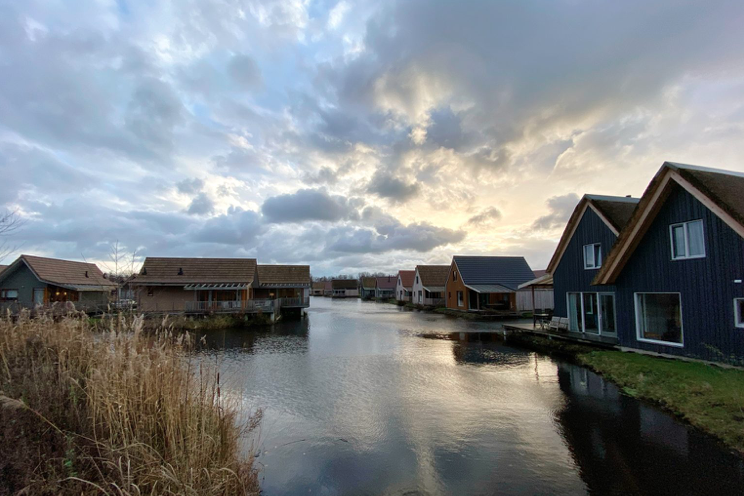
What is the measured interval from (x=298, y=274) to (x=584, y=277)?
26963mm

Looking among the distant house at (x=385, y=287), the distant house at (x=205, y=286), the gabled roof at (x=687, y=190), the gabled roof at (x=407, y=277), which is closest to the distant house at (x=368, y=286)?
the distant house at (x=385, y=287)

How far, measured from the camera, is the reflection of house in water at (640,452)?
5.00 metres

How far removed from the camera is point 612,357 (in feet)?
39.2

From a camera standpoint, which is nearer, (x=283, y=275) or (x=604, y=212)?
(x=604, y=212)

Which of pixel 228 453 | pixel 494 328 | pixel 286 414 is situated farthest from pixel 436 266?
Result: pixel 228 453

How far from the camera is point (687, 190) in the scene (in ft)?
34.8

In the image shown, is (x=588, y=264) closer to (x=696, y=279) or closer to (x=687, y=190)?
(x=696, y=279)

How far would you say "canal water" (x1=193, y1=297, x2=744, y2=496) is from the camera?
17.0ft

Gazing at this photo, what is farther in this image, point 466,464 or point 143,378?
point 466,464

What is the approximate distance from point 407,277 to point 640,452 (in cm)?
5456

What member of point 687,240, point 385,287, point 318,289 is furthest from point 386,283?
point 687,240

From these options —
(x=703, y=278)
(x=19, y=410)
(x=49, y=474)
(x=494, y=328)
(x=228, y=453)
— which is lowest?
(x=494, y=328)

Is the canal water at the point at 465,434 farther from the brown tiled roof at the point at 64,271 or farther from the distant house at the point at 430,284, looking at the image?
the distant house at the point at 430,284

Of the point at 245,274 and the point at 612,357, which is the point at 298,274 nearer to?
the point at 245,274
